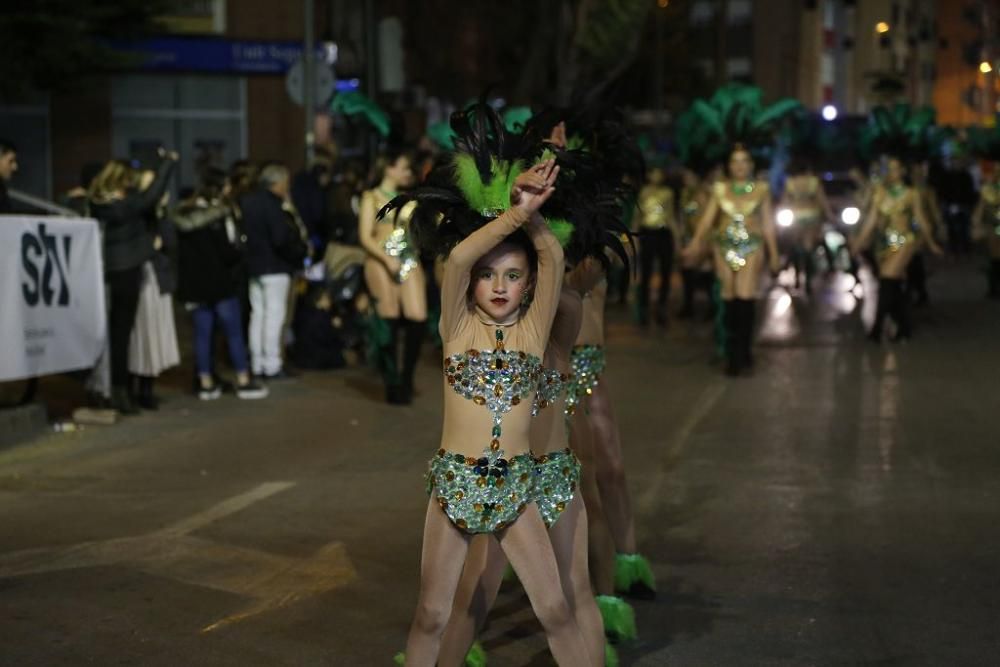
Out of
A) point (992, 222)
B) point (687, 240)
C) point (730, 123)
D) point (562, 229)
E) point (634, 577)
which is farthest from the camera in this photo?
point (992, 222)

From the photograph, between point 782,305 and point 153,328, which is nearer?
point 153,328

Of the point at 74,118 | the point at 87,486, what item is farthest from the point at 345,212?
the point at 74,118

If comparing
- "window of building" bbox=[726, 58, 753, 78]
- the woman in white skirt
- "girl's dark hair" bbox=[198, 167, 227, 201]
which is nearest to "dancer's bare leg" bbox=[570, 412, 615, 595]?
the woman in white skirt

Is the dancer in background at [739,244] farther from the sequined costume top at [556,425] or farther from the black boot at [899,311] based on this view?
the sequined costume top at [556,425]

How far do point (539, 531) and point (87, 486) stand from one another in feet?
19.4

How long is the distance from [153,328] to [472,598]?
8.67 m

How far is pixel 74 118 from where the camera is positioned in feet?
109

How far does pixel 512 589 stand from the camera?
7965 millimetres

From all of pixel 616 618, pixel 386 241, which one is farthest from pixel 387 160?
pixel 616 618

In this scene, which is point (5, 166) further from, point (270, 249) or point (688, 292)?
point (688, 292)

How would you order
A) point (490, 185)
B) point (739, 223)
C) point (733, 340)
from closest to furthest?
point (490, 185), point (739, 223), point (733, 340)

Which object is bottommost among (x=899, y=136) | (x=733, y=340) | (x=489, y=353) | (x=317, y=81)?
(x=733, y=340)

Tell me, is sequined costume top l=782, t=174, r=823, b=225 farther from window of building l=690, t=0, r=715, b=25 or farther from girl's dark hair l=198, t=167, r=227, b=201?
window of building l=690, t=0, r=715, b=25

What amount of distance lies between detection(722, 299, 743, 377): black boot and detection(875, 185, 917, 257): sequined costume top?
3583 mm
